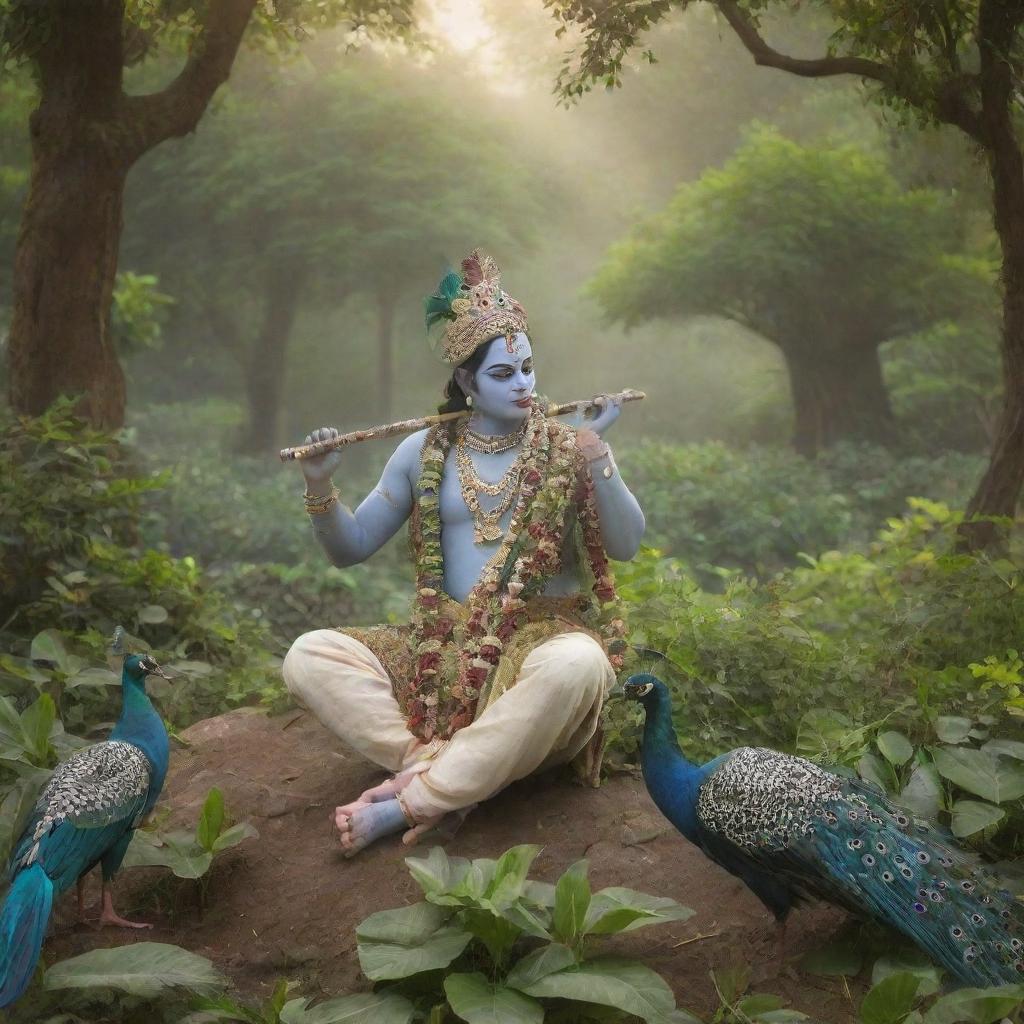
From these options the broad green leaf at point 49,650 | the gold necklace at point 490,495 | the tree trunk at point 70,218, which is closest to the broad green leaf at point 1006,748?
the gold necklace at point 490,495

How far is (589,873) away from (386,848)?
662mm

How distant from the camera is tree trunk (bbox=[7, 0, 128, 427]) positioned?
6.26m

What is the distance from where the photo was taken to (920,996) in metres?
2.89

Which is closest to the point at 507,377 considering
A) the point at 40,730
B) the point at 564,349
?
the point at 40,730

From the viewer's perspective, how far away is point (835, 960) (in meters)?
3.12

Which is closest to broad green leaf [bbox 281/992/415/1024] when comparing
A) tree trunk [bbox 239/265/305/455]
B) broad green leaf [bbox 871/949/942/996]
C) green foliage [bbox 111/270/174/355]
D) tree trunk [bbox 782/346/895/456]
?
broad green leaf [bbox 871/949/942/996]

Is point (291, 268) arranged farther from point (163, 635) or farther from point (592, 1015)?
point (592, 1015)

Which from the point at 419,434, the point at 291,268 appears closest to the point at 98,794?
the point at 419,434

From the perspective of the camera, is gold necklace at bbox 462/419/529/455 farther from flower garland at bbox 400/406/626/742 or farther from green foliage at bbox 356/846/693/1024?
green foliage at bbox 356/846/693/1024

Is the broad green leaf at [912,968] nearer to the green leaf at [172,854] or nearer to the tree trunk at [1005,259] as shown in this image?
the green leaf at [172,854]

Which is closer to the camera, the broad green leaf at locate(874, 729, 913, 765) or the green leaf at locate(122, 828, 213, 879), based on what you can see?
the green leaf at locate(122, 828, 213, 879)

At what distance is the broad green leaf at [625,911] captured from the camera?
9.95 ft

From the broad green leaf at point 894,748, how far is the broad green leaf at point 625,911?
974 millimetres

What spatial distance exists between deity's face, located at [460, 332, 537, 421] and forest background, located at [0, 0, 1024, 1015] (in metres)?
1.26
